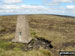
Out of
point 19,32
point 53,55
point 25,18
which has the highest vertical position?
point 25,18

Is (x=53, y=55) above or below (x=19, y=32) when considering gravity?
below

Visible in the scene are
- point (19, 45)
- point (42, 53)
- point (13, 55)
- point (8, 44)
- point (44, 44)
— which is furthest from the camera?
point (44, 44)

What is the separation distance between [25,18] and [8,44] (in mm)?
7168

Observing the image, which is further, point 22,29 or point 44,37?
point 44,37

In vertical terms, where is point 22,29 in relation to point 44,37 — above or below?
above

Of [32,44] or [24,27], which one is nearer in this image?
[24,27]

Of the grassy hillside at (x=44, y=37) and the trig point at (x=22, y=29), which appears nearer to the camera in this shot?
the grassy hillside at (x=44, y=37)

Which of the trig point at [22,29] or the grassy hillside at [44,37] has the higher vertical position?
the trig point at [22,29]

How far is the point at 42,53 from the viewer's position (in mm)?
26078

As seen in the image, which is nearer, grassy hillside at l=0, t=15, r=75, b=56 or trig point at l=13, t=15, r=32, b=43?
grassy hillside at l=0, t=15, r=75, b=56

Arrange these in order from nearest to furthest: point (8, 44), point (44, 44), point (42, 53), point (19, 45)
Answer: point (42, 53), point (19, 45), point (8, 44), point (44, 44)

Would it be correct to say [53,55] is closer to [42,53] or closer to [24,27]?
[42,53]

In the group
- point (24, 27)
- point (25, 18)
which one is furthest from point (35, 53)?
point (25, 18)

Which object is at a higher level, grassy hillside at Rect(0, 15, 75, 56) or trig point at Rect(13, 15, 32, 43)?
trig point at Rect(13, 15, 32, 43)
